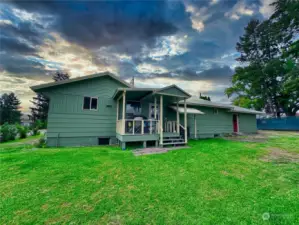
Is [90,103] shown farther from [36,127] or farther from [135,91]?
[36,127]

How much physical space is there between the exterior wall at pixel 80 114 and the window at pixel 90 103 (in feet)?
0.66

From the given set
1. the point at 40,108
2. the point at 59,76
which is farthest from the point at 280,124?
the point at 40,108

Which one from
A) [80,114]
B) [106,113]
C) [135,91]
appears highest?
[135,91]

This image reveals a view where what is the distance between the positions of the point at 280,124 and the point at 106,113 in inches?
1035

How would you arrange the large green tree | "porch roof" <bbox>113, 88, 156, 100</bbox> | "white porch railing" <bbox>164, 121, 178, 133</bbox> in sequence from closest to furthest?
"porch roof" <bbox>113, 88, 156, 100</bbox>, "white porch railing" <bbox>164, 121, 178, 133</bbox>, the large green tree

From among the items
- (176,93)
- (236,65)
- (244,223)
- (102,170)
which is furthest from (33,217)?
(236,65)

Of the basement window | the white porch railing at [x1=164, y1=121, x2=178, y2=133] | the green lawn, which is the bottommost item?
A: the green lawn

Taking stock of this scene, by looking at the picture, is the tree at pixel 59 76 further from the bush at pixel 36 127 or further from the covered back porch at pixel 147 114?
the covered back porch at pixel 147 114

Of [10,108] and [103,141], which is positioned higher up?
[10,108]

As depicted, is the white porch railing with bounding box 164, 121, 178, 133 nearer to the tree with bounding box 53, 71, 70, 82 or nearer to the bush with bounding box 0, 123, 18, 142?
the bush with bounding box 0, 123, 18, 142

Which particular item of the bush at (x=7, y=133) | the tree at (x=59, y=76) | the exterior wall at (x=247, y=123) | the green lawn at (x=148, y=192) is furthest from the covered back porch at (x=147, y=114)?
the tree at (x=59, y=76)

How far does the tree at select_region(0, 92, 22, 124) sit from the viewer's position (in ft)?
144

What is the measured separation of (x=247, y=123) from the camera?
15.7 m

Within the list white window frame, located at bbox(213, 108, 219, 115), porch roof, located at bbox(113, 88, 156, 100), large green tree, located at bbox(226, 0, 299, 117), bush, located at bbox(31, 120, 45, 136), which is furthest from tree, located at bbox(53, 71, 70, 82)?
large green tree, located at bbox(226, 0, 299, 117)
